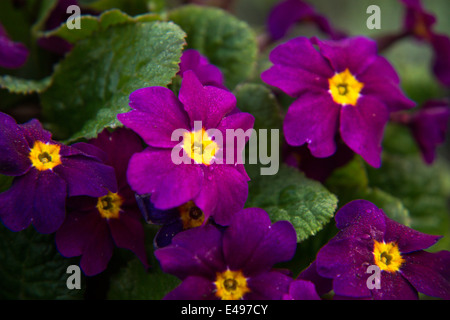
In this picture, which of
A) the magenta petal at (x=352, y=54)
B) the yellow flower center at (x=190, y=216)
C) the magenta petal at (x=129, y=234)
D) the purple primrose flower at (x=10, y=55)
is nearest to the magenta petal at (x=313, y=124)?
the magenta petal at (x=352, y=54)

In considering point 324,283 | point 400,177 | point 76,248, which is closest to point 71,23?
point 76,248

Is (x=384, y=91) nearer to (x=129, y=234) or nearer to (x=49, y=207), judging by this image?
(x=129, y=234)

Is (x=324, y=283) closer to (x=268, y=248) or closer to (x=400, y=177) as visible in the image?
(x=268, y=248)

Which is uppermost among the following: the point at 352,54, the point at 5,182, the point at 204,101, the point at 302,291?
the point at 352,54

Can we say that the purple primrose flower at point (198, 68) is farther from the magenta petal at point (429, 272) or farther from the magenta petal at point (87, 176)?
the magenta petal at point (429, 272)

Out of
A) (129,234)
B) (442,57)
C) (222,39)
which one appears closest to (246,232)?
(129,234)

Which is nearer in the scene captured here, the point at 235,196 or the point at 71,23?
the point at 235,196
